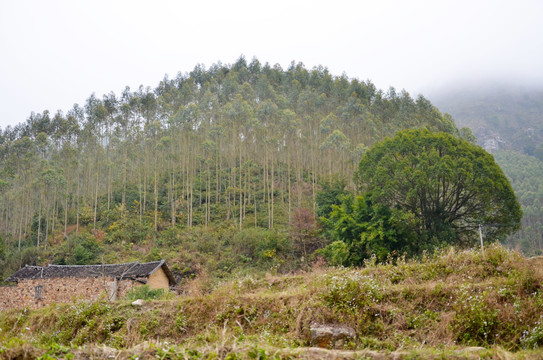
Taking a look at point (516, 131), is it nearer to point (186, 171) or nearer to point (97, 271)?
point (186, 171)

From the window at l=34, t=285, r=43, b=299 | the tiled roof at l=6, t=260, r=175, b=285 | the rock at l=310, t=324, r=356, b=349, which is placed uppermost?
the rock at l=310, t=324, r=356, b=349

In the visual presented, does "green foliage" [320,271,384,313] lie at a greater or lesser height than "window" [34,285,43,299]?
greater

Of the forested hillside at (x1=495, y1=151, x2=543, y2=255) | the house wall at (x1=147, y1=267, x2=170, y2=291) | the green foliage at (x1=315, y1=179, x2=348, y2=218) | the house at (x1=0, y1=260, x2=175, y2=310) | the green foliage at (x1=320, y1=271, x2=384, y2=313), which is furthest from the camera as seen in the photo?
the forested hillside at (x1=495, y1=151, x2=543, y2=255)

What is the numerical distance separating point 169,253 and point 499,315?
22377 mm

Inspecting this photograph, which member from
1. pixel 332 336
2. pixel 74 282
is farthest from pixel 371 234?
pixel 74 282

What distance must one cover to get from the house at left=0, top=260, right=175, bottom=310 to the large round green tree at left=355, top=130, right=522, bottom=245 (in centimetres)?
1131

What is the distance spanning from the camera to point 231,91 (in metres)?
48.1

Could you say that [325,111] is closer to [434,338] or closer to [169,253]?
[169,253]

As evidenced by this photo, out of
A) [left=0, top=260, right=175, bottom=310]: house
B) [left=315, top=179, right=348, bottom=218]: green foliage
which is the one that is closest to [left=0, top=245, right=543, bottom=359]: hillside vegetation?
[left=0, top=260, right=175, bottom=310]: house

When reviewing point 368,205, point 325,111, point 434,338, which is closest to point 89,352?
point 434,338

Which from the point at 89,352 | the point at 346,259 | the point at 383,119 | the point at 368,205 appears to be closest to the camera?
the point at 89,352

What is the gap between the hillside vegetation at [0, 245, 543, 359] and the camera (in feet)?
17.4

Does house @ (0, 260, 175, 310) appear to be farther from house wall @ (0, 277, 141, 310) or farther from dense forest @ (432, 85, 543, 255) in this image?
dense forest @ (432, 85, 543, 255)

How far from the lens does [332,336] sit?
22.6 ft
